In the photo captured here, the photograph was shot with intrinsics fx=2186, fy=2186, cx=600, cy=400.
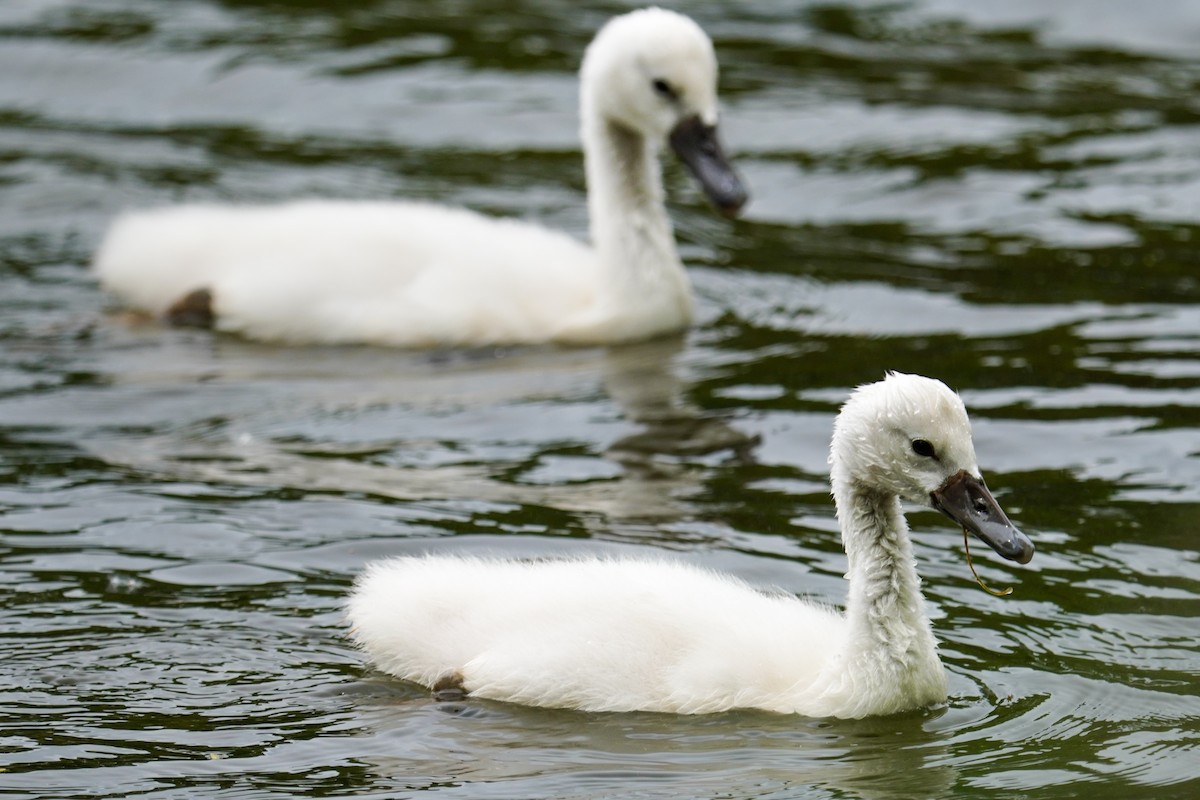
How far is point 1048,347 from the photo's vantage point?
9.40 metres

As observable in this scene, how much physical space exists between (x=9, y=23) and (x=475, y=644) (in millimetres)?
9990

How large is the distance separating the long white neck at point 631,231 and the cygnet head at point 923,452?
12.5ft

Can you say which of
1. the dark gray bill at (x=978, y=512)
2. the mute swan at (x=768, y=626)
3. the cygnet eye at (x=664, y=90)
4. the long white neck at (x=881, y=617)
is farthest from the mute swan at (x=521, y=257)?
the dark gray bill at (x=978, y=512)

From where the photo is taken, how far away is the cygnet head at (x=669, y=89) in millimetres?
9703

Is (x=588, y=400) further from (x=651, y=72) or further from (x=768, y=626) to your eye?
(x=768, y=626)

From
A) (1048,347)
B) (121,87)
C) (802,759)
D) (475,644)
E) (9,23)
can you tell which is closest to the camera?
(802,759)

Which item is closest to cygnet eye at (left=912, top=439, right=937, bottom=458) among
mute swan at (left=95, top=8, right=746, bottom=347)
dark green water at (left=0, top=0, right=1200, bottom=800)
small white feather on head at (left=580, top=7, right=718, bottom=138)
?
dark green water at (left=0, top=0, right=1200, bottom=800)

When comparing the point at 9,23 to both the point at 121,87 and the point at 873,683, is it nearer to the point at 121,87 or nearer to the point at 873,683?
the point at 121,87

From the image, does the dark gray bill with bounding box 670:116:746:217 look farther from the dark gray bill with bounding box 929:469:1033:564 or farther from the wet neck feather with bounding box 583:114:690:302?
the dark gray bill with bounding box 929:469:1033:564

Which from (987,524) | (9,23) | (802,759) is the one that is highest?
(9,23)

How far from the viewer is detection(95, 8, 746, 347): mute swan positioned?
964 centimetres

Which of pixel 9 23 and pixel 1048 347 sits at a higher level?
pixel 9 23

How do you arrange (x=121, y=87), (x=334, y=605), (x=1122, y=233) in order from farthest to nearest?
(x=121, y=87) < (x=1122, y=233) < (x=334, y=605)

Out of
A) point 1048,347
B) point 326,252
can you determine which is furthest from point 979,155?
point 326,252
